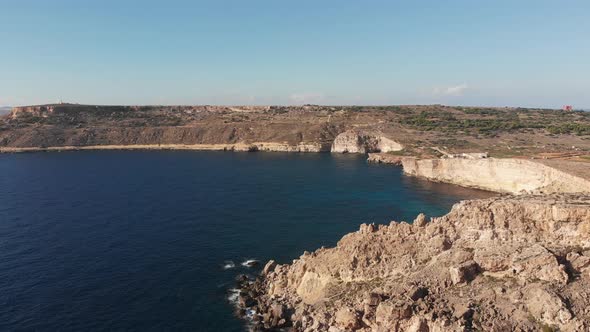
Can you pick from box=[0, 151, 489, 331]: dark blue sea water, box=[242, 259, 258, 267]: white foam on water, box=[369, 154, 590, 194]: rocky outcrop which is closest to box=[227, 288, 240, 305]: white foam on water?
box=[0, 151, 489, 331]: dark blue sea water

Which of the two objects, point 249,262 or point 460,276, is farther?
point 249,262

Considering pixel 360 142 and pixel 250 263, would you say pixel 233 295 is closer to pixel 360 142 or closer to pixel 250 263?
pixel 250 263

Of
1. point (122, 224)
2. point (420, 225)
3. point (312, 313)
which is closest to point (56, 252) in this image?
point (122, 224)

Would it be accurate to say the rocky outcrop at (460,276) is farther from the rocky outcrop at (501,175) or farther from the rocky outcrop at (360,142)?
the rocky outcrop at (360,142)

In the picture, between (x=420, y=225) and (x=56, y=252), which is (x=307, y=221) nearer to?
(x=420, y=225)

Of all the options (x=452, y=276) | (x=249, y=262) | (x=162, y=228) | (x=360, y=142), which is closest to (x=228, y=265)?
(x=249, y=262)

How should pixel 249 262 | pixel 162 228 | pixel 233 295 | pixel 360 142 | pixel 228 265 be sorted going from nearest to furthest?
pixel 233 295
pixel 228 265
pixel 249 262
pixel 162 228
pixel 360 142

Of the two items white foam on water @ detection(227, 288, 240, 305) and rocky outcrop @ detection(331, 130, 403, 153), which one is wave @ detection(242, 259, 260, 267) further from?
rocky outcrop @ detection(331, 130, 403, 153)
